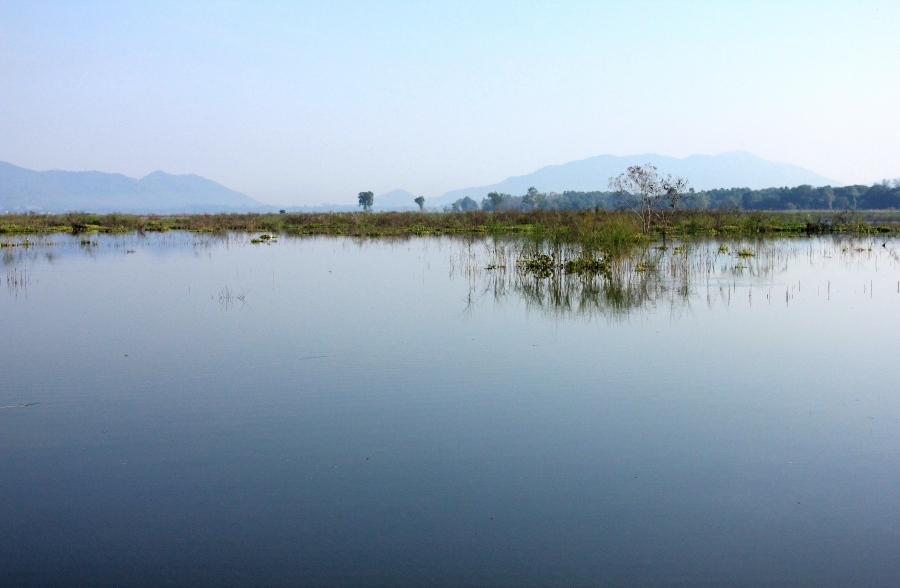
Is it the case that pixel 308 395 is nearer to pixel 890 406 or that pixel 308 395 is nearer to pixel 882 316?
pixel 890 406

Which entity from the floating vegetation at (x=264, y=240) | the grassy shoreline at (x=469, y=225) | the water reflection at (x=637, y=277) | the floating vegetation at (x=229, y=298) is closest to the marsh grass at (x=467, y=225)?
the grassy shoreline at (x=469, y=225)

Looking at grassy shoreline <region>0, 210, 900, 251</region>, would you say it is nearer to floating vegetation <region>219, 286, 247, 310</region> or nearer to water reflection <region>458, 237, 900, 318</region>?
water reflection <region>458, 237, 900, 318</region>

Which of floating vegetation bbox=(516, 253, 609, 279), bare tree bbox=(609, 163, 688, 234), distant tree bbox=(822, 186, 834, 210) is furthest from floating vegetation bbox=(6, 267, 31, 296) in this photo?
distant tree bbox=(822, 186, 834, 210)

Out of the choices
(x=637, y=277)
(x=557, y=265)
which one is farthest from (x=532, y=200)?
(x=637, y=277)

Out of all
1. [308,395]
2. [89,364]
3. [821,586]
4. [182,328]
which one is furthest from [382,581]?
[182,328]

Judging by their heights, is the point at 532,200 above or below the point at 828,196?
above

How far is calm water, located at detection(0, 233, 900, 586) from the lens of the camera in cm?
377

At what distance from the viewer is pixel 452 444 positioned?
530 centimetres

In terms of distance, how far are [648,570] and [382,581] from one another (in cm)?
124

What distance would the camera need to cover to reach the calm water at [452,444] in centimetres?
377

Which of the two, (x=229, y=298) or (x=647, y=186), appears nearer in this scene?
(x=229, y=298)

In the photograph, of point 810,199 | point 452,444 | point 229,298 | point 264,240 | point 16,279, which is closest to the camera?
point 452,444

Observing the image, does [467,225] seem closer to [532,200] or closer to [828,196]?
[828,196]

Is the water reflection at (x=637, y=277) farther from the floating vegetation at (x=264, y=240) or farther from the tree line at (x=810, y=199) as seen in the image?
the tree line at (x=810, y=199)
